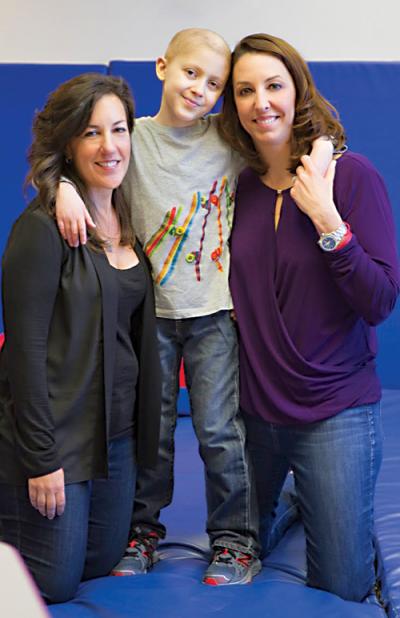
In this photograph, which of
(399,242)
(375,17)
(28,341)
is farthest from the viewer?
(375,17)

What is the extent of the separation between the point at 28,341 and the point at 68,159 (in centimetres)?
42

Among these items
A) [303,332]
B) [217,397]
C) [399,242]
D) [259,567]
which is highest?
[399,242]

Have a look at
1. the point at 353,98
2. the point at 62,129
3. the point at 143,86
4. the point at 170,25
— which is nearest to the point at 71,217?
the point at 62,129

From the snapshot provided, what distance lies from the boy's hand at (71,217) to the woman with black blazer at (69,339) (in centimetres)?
2

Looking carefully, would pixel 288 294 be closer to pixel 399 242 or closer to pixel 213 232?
pixel 213 232

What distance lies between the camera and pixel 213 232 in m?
2.14

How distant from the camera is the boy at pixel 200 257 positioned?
2.10 metres

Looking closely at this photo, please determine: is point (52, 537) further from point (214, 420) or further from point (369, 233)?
point (369, 233)

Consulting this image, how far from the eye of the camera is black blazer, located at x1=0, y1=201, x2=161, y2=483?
188cm

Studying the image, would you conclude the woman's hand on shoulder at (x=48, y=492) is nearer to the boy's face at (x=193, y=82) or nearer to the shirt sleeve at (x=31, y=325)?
the shirt sleeve at (x=31, y=325)

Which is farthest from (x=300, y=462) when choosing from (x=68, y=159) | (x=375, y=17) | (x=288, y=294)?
(x=375, y=17)

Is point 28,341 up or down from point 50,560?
up

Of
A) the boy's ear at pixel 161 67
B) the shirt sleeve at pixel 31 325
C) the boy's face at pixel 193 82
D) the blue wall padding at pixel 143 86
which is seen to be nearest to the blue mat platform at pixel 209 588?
the shirt sleeve at pixel 31 325

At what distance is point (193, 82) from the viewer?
2066 mm
